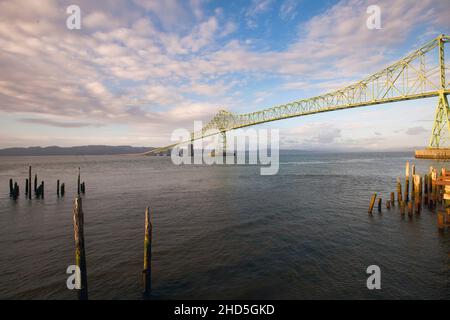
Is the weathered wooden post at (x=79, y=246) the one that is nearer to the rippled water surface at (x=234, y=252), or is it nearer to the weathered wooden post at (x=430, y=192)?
the rippled water surface at (x=234, y=252)

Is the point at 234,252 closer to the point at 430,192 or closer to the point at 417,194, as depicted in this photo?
the point at 417,194

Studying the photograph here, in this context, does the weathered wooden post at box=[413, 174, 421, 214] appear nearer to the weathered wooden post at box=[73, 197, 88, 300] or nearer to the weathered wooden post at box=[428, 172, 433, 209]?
the weathered wooden post at box=[428, 172, 433, 209]

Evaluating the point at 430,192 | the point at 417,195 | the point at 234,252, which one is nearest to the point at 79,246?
the point at 234,252

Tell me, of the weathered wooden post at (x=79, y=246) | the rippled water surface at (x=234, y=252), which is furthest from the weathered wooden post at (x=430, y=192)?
the weathered wooden post at (x=79, y=246)

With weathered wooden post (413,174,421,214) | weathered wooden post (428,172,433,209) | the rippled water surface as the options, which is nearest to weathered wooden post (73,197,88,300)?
the rippled water surface

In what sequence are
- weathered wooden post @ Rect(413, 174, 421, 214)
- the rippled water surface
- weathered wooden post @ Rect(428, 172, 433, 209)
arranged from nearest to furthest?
the rippled water surface, weathered wooden post @ Rect(413, 174, 421, 214), weathered wooden post @ Rect(428, 172, 433, 209)

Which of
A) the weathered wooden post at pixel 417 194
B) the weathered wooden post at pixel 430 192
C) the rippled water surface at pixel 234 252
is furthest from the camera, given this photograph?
the weathered wooden post at pixel 430 192

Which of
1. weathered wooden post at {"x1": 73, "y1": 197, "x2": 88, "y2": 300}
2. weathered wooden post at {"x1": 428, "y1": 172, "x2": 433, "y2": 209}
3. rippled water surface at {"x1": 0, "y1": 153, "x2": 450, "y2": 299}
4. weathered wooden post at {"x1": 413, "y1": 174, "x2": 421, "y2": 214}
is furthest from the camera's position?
weathered wooden post at {"x1": 428, "y1": 172, "x2": 433, "y2": 209}

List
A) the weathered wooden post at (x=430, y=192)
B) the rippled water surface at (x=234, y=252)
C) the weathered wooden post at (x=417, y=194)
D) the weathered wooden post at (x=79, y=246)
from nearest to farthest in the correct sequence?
the weathered wooden post at (x=79, y=246) → the rippled water surface at (x=234, y=252) → the weathered wooden post at (x=417, y=194) → the weathered wooden post at (x=430, y=192)

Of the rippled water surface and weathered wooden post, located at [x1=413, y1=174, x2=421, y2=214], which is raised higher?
weathered wooden post, located at [x1=413, y1=174, x2=421, y2=214]

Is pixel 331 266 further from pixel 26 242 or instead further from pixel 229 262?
pixel 26 242

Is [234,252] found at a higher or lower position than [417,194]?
lower
